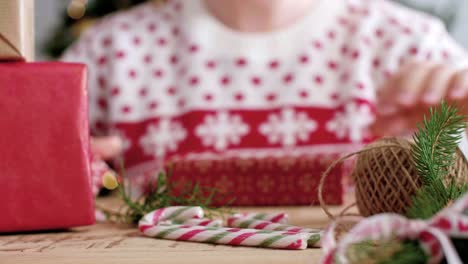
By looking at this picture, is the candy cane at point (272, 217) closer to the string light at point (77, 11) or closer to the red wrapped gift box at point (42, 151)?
the red wrapped gift box at point (42, 151)

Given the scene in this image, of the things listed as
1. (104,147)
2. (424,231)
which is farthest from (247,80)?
(424,231)

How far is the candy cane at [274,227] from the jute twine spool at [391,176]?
0.04m

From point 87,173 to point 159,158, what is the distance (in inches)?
28.6

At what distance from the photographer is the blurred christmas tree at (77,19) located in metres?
1.97

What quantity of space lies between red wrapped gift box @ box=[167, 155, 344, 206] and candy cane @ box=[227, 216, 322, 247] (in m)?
0.25

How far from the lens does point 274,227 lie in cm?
69

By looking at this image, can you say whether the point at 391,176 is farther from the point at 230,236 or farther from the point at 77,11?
the point at 77,11

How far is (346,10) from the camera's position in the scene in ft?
5.06

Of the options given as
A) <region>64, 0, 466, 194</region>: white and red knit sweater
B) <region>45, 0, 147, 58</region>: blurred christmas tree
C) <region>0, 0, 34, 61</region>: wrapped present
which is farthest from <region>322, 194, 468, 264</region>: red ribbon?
<region>45, 0, 147, 58</region>: blurred christmas tree

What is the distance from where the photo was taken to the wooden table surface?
0.55 meters

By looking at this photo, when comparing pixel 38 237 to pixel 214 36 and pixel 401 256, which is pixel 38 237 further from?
pixel 214 36

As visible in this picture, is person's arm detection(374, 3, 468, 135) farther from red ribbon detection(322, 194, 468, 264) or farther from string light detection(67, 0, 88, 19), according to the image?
string light detection(67, 0, 88, 19)

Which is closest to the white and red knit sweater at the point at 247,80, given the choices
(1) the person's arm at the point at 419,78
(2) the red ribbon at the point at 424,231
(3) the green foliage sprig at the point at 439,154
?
(1) the person's arm at the point at 419,78

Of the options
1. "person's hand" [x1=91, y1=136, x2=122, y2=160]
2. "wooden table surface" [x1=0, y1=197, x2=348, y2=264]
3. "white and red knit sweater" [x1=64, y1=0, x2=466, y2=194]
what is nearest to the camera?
"wooden table surface" [x1=0, y1=197, x2=348, y2=264]
